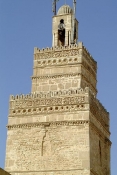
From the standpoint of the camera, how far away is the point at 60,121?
18078mm

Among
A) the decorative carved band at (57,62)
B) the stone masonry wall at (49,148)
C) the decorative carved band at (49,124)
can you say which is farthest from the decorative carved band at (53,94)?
the decorative carved band at (57,62)

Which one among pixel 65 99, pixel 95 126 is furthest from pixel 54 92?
pixel 95 126

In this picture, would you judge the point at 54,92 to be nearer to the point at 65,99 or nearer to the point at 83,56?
the point at 65,99

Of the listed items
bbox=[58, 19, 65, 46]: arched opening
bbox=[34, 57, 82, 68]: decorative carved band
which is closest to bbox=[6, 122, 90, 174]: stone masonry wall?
bbox=[34, 57, 82, 68]: decorative carved band

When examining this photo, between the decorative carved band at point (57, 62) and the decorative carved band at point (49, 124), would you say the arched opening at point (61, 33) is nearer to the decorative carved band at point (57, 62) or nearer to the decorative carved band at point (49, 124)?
the decorative carved band at point (57, 62)

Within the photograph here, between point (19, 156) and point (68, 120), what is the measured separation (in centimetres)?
241

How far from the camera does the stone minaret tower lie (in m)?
17.6

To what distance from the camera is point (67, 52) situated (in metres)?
19.9

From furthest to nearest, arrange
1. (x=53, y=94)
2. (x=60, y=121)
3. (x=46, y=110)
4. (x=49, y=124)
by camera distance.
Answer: (x=53, y=94), (x=46, y=110), (x=49, y=124), (x=60, y=121)

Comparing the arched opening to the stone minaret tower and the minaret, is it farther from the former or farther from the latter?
the stone minaret tower

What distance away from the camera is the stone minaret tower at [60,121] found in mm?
17562

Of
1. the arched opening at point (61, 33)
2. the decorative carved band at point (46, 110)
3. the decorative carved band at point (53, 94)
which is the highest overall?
the arched opening at point (61, 33)

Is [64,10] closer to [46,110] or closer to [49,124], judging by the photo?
[46,110]

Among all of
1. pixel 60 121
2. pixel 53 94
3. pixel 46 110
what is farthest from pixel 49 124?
pixel 53 94
